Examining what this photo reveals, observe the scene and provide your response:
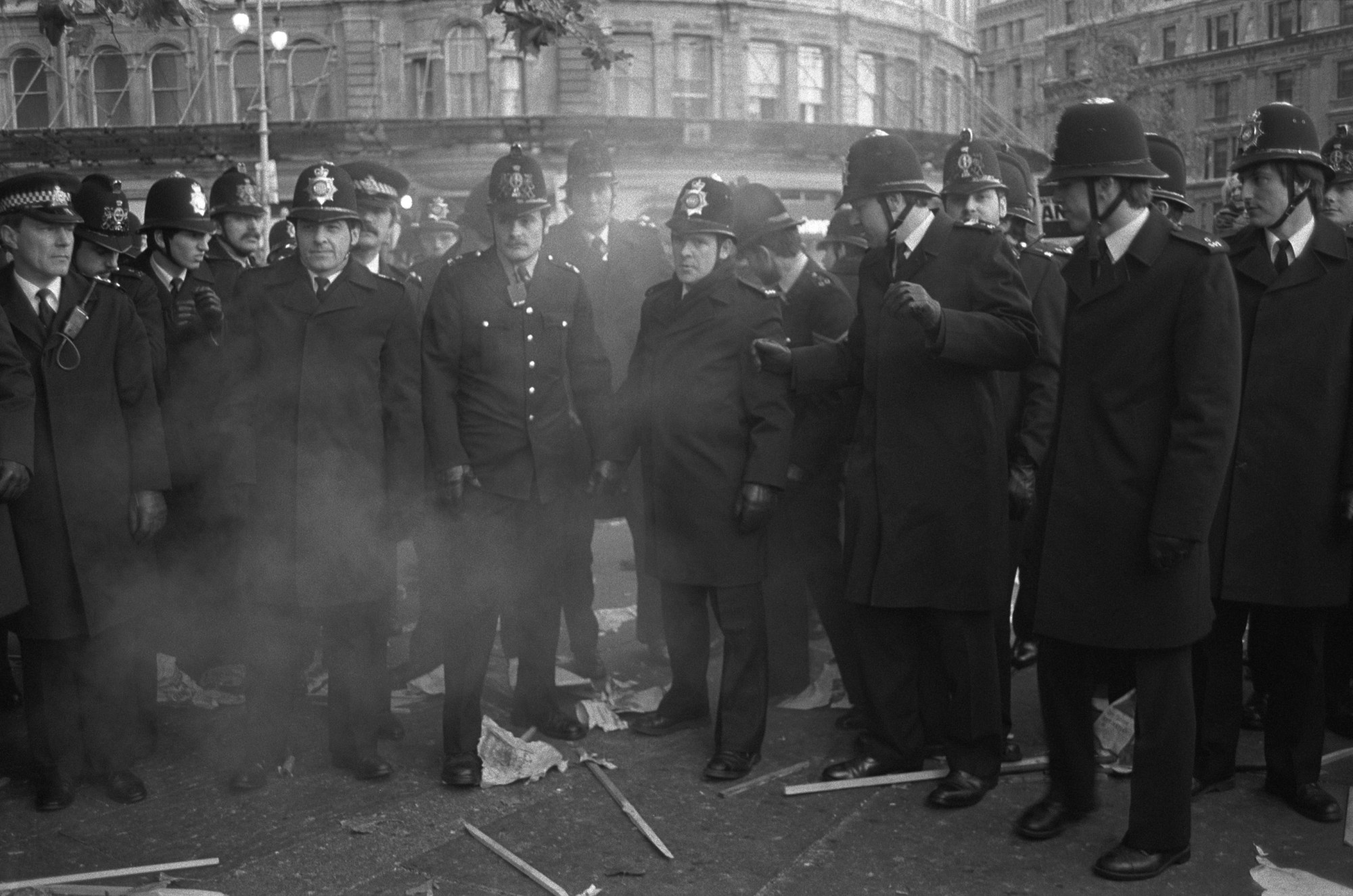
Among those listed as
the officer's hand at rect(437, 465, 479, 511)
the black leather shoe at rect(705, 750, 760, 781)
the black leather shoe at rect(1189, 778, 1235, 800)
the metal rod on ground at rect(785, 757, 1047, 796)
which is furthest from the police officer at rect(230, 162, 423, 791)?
the black leather shoe at rect(1189, 778, 1235, 800)

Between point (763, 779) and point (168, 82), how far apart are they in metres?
36.0

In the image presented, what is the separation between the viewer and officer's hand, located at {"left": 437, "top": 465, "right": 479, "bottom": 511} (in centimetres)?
573

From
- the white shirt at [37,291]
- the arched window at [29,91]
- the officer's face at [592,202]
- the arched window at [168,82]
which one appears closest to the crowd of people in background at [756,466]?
the white shirt at [37,291]

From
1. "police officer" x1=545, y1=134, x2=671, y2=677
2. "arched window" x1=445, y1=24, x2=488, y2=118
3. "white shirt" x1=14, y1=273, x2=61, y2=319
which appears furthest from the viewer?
"arched window" x1=445, y1=24, x2=488, y2=118

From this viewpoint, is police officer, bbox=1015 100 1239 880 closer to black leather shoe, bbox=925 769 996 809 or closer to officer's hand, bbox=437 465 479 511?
black leather shoe, bbox=925 769 996 809

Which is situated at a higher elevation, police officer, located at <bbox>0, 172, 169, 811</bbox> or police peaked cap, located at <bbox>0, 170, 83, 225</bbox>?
police peaked cap, located at <bbox>0, 170, 83, 225</bbox>

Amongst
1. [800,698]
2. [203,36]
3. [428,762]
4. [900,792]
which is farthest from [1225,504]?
[203,36]

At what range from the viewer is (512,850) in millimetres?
4836

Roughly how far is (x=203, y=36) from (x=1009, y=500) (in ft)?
115

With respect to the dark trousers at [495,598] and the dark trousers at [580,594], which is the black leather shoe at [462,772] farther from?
the dark trousers at [580,594]

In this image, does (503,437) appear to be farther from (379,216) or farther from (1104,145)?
(1104,145)

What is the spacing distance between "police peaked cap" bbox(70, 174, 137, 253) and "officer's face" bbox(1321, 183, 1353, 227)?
587cm

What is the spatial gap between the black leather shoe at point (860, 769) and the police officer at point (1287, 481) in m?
1.16

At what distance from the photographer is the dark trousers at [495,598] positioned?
569 centimetres
